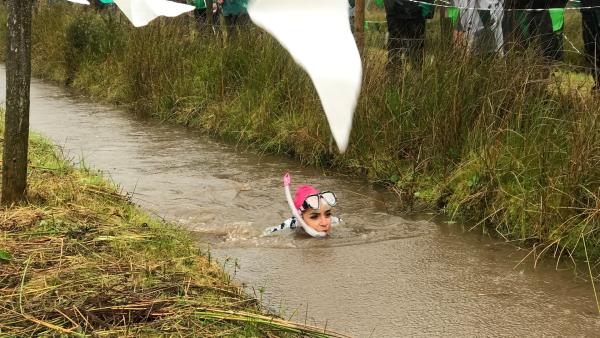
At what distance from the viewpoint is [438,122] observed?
5.59 metres

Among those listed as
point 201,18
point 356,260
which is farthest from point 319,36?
point 201,18

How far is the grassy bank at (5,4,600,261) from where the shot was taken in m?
4.52

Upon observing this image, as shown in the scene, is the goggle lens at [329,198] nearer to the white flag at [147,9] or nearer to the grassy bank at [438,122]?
the grassy bank at [438,122]

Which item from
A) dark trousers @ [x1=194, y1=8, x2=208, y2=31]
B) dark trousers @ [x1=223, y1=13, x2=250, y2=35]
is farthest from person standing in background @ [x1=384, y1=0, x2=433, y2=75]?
dark trousers @ [x1=194, y1=8, x2=208, y2=31]

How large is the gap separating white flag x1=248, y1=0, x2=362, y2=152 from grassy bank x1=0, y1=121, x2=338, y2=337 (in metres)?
1.20

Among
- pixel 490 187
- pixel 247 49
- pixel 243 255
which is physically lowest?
pixel 243 255

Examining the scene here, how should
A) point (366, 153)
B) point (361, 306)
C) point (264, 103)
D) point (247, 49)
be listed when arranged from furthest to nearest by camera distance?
point (247, 49)
point (264, 103)
point (366, 153)
point (361, 306)

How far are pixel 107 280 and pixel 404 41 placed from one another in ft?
13.8

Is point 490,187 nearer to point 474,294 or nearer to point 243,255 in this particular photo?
point 474,294

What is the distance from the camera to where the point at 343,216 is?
5.21 metres

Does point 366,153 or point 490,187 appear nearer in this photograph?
point 490,187

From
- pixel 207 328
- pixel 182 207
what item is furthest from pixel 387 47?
pixel 207 328

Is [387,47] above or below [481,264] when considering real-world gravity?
above

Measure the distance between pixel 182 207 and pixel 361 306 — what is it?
2005 mm
